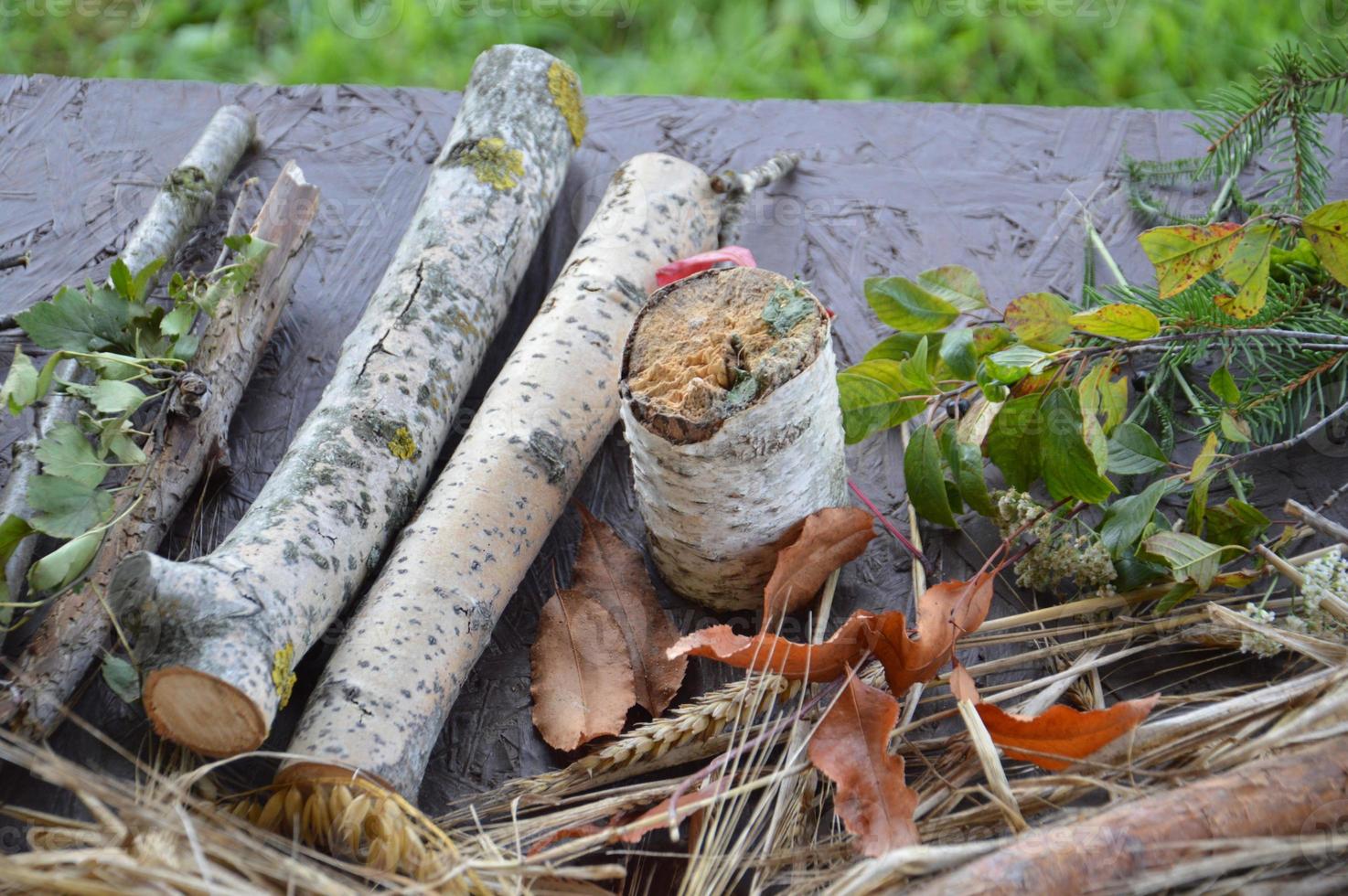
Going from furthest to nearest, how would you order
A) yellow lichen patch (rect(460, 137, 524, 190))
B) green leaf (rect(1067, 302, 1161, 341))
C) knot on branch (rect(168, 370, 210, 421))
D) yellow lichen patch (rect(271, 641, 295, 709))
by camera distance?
yellow lichen patch (rect(460, 137, 524, 190)) < knot on branch (rect(168, 370, 210, 421)) < green leaf (rect(1067, 302, 1161, 341)) < yellow lichen patch (rect(271, 641, 295, 709))

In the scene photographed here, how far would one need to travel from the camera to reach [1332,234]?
136cm

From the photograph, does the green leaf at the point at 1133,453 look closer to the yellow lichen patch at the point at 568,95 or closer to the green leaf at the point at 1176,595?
the green leaf at the point at 1176,595

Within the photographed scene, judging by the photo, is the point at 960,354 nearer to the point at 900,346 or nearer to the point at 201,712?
the point at 900,346

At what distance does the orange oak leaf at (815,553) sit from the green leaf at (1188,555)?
0.36 meters

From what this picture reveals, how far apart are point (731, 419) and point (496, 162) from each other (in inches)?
32.1

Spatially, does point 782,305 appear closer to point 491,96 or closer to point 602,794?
point 602,794

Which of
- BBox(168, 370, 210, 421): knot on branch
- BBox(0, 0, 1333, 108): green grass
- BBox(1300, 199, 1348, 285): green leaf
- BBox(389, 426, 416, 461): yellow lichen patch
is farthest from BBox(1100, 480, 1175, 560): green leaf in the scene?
BBox(0, 0, 1333, 108): green grass

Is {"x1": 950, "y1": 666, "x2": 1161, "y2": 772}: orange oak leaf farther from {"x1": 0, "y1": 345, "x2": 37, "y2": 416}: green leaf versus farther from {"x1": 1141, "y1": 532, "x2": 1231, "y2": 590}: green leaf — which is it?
{"x1": 0, "y1": 345, "x2": 37, "y2": 416}: green leaf

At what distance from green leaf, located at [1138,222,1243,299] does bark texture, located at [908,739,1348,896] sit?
0.61 meters

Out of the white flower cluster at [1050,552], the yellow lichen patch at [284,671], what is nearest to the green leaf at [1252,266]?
the white flower cluster at [1050,552]

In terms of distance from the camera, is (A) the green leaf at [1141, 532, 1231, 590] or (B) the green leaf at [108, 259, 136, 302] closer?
(A) the green leaf at [1141, 532, 1231, 590]

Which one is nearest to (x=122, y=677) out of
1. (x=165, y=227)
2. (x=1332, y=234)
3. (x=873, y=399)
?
(x=165, y=227)

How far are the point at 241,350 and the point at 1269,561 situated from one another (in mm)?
1459

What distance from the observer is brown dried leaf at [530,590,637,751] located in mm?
1375
